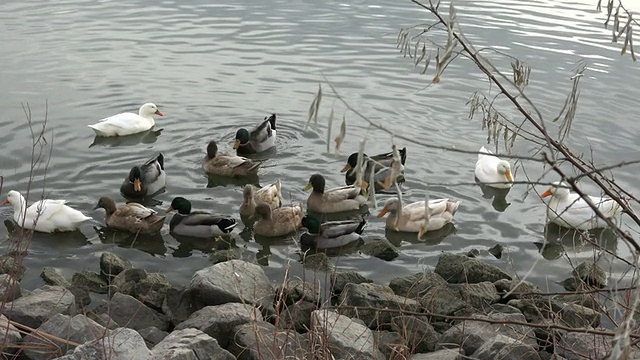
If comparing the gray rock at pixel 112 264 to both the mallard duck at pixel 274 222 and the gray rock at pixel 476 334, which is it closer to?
the mallard duck at pixel 274 222

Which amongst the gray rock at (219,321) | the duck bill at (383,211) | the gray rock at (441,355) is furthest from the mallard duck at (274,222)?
the gray rock at (441,355)

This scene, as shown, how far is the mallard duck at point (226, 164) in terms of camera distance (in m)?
10.2

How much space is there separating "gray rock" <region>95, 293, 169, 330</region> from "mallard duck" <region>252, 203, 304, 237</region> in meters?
2.31

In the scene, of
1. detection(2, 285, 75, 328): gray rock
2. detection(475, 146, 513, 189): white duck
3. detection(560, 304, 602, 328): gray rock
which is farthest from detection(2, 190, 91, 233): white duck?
detection(560, 304, 602, 328): gray rock

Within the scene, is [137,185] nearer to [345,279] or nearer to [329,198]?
[329,198]

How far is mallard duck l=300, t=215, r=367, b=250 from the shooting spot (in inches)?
339

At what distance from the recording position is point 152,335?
6273 mm

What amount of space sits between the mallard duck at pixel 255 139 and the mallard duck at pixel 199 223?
2.18m

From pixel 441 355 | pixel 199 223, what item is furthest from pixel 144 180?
pixel 441 355

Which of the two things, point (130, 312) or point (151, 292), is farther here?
point (151, 292)

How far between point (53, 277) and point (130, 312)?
46.1 inches

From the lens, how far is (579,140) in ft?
38.2

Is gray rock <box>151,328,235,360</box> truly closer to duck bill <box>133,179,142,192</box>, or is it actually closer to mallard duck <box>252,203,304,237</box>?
mallard duck <box>252,203,304,237</box>

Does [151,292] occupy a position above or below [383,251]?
above
